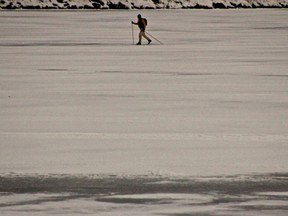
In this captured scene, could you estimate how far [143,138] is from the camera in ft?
32.9

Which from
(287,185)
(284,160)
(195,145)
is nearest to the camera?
(287,185)

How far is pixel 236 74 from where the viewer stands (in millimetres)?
→ 19484

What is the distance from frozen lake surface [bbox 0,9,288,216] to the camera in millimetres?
6664

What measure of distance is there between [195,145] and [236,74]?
1016 cm

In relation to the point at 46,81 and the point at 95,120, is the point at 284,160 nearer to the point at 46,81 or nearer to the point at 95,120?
the point at 95,120

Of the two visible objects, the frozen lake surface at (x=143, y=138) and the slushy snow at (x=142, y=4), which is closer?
the frozen lake surface at (x=143, y=138)

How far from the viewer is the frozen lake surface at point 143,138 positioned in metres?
6.66

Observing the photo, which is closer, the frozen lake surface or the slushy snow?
the frozen lake surface

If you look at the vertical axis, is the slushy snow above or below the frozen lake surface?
above

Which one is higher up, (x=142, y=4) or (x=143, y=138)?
(x=142, y=4)

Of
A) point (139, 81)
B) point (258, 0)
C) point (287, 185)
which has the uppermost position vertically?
point (258, 0)

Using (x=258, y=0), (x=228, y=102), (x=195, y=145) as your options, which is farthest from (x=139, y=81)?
(x=258, y=0)

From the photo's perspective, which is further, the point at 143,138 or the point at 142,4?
the point at 142,4

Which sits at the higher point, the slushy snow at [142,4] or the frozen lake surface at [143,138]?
the slushy snow at [142,4]
